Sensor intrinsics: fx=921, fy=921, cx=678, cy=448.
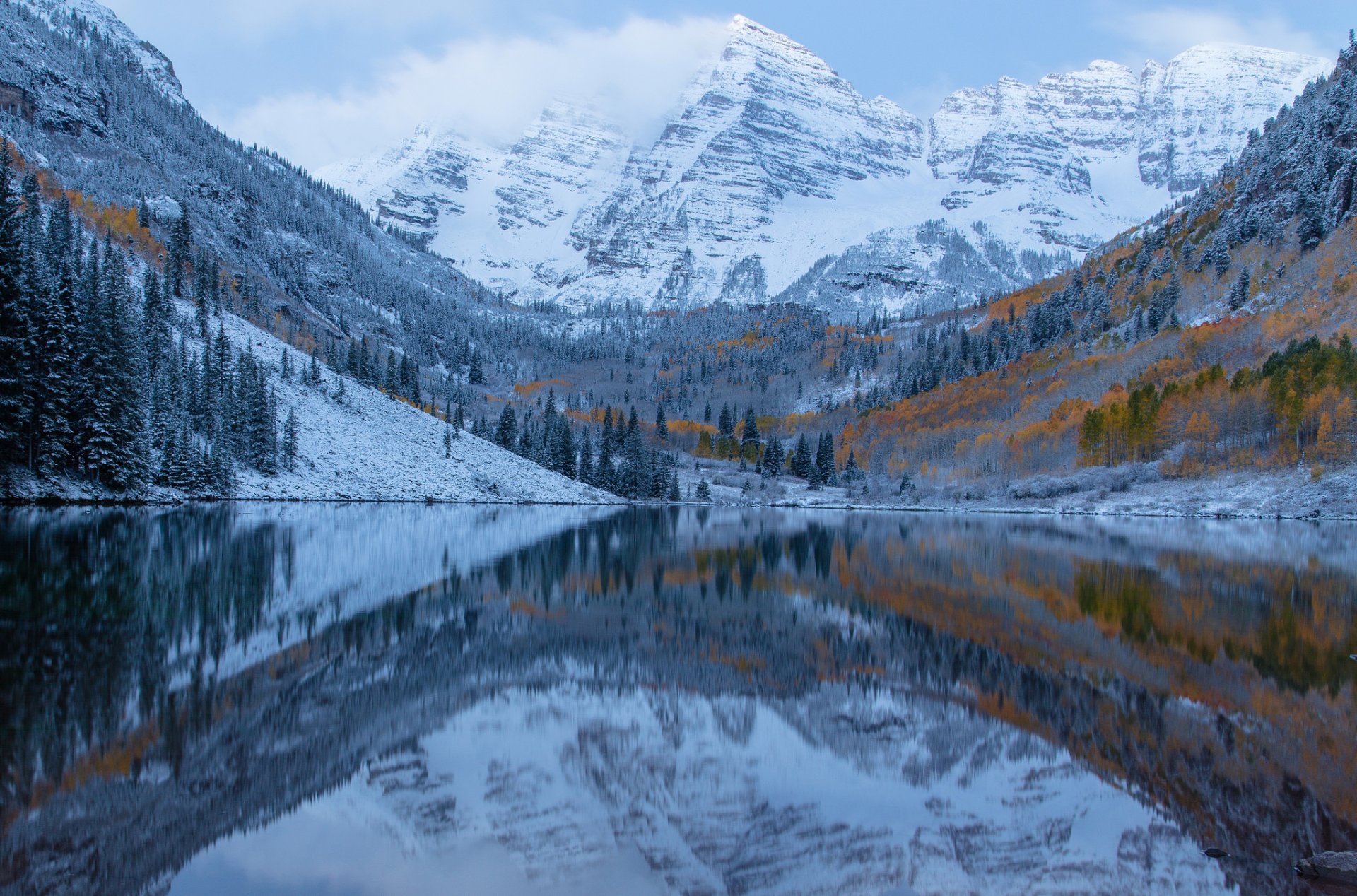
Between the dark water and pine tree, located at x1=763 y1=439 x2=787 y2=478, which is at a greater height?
pine tree, located at x1=763 y1=439 x2=787 y2=478

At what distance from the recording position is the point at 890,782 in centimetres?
1163

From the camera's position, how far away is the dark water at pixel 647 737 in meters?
8.80

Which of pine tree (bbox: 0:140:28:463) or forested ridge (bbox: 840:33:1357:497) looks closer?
pine tree (bbox: 0:140:28:463)

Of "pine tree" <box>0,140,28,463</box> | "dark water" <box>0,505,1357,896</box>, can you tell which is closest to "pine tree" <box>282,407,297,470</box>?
"pine tree" <box>0,140,28,463</box>

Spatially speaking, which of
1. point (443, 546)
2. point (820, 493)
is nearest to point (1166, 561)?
point (443, 546)

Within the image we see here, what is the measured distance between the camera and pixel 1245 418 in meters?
98.6

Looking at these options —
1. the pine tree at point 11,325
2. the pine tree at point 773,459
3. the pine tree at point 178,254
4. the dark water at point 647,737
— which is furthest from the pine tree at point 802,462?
the dark water at point 647,737

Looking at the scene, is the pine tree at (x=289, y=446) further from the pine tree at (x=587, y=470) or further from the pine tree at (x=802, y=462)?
the pine tree at (x=802, y=462)

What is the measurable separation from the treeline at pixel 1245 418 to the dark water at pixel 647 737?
247 feet

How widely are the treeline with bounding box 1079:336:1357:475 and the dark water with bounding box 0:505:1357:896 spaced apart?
247ft

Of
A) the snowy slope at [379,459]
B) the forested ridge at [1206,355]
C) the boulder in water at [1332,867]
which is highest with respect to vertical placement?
the forested ridge at [1206,355]

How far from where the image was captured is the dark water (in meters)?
8.80

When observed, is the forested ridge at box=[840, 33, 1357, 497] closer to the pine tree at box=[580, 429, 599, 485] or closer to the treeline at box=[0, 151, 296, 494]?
the pine tree at box=[580, 429, 599, 485]

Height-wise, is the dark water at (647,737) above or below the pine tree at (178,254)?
below
